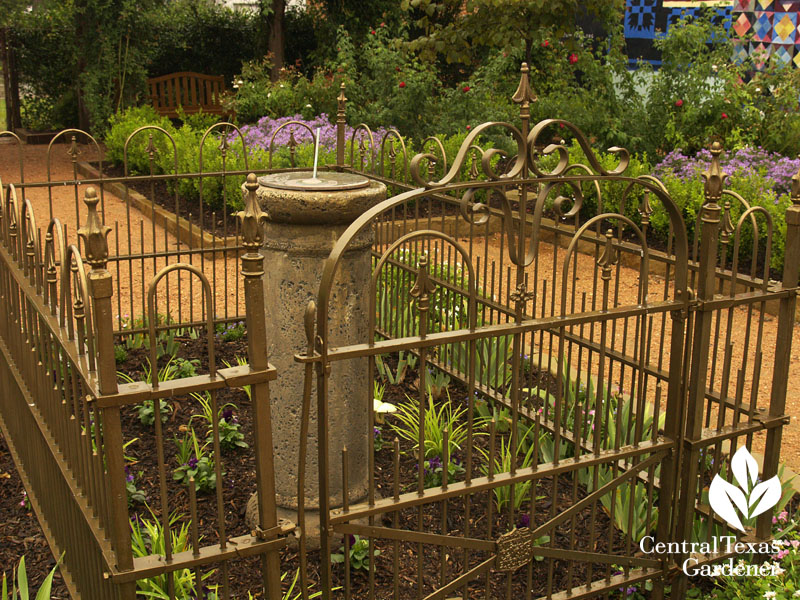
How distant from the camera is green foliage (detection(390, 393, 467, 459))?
4.16 metres

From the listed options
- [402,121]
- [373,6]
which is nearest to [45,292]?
[402,121]

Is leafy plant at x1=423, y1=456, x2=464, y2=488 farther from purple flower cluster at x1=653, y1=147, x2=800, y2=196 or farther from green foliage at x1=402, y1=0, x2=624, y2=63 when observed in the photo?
green foliage at x1=402, y1=0, x2=624, y2=63

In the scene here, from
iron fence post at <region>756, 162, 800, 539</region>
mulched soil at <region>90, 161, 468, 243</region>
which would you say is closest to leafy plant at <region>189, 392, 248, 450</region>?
iron fence post at <region>756, 162, 800, 539</region>

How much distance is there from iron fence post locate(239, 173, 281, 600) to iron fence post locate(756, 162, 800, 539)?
198 centimetres

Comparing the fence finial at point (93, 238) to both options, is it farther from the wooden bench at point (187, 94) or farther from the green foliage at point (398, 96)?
the wooden bench at point (187, 94)

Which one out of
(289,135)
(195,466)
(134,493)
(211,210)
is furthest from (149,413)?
(289,135)

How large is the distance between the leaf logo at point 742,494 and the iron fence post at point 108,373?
88.8 inches

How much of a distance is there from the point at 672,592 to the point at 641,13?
10.5 metres

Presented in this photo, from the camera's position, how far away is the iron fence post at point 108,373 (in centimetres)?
201

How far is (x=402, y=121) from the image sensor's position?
10.5 m

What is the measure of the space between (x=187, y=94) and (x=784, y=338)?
13.4 meters

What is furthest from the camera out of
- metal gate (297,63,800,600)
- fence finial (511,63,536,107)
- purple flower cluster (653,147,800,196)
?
purple flower cluster (653,147,800,196)

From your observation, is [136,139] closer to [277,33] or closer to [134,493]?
[277,33]

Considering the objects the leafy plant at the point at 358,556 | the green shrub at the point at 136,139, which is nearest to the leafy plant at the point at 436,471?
the leafy plant at the point at 358,556
